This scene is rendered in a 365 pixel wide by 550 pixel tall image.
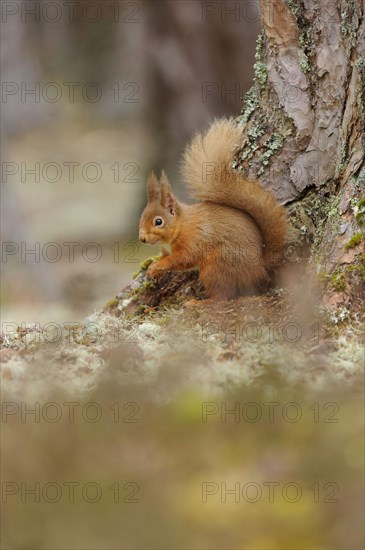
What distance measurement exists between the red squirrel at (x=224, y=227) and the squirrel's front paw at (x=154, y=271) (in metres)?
0.01

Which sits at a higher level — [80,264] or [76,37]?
[76,37]

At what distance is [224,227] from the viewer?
370 centimetres

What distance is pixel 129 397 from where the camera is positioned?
1.77 m

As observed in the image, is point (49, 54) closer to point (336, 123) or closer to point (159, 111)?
point (159, 111)

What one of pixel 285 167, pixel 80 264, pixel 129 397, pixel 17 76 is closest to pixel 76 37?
pixel 17 76

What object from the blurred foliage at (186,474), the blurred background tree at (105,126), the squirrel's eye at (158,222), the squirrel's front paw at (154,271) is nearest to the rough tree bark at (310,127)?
the squirrel's front paw at (154,271)

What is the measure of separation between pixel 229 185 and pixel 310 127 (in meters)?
0.41

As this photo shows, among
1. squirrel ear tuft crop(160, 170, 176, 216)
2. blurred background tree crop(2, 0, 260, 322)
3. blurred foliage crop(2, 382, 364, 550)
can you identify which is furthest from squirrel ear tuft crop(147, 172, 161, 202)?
blurred background tree crop(2, 0, 260, 322)

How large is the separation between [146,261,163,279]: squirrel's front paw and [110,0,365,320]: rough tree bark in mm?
59

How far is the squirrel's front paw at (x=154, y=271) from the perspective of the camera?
3.83m

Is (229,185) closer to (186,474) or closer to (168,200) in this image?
(168,200)

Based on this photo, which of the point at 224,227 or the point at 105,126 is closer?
the point at 224,227

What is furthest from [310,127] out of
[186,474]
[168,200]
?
[186,474]

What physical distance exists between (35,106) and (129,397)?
18380 mm
